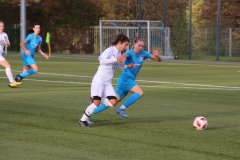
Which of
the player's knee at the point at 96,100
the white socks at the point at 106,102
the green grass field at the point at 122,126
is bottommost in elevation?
the green grass field at the point at 122,126

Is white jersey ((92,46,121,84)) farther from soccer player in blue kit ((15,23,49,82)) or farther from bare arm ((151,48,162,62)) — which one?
soccer player in blue kit ((15,23,49,82))

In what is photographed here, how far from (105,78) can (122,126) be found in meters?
0.95

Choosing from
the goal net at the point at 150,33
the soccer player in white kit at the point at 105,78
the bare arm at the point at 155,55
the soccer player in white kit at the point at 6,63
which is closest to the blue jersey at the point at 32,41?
the soccer player in white kit at the point at 6,63

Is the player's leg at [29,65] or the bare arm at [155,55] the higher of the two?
the bare arm at [155,55]

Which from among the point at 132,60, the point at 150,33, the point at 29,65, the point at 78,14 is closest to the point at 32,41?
the point at 29,65

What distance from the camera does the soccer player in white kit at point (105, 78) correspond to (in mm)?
12727

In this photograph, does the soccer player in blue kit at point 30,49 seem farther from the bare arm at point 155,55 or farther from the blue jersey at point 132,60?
the bare arm at point 155,55

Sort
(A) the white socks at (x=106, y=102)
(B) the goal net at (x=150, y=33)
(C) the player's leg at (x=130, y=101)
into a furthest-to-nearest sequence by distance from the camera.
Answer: (B) the goal net at (x=150, y=33) < (C) the player's leg at (x=130, y=101) < (A) the white socks at (x=106, y=102)

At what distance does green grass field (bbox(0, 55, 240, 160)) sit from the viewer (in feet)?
33.6

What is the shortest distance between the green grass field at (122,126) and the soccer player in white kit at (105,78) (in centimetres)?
41

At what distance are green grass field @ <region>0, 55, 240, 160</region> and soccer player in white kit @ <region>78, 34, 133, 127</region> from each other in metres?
0.41

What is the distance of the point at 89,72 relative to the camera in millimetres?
29875

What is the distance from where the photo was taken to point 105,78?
→ 42.4 ft

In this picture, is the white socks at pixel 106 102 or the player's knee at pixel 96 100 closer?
the player's knee at pixel 96 100
